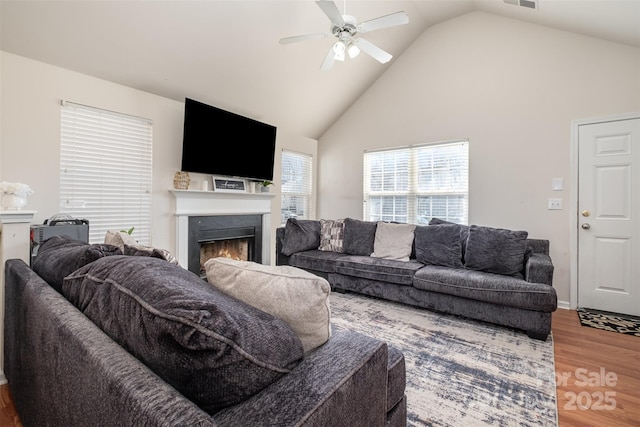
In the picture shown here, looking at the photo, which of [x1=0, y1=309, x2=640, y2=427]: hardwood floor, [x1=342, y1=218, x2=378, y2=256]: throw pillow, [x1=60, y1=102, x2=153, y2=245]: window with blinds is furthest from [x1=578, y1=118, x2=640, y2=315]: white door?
[x1=60, y1=102, x2=153, y2=245]: window with blinds

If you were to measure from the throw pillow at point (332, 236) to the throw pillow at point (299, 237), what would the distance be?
0.11 m

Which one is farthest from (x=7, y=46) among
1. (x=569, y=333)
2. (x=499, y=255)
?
(x=569, y=333)

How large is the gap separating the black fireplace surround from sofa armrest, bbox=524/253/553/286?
331 cm

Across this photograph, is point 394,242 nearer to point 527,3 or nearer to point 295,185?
point 295,185

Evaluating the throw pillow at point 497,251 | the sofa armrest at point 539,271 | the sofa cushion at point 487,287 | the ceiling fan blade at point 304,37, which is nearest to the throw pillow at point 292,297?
the sofa cushion at point 487,287

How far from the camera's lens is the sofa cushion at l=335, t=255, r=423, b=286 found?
10.2 feet

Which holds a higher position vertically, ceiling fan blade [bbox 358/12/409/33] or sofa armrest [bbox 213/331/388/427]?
ceiling fan blade [bbox 358/12/409/33]

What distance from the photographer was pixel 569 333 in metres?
2.57

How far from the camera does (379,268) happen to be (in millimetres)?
3273

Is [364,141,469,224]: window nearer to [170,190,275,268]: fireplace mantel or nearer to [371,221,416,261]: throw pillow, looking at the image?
[371,221,416,261]: throw pillow

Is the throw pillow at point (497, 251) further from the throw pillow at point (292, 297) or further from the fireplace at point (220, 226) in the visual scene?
the fireplace at point (220, 226)

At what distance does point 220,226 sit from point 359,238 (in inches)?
72.6

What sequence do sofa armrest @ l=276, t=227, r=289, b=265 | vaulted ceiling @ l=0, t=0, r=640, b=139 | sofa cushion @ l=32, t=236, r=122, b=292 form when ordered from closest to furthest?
1. sofa cushion @ l=32, t=236, r=122, b=292
2. vaulted ceiling @ l=0, t=0, r=640, b=139
3. sofa armrest @ l=276, t=227, r=289, b=265

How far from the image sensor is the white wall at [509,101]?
10.2ft
